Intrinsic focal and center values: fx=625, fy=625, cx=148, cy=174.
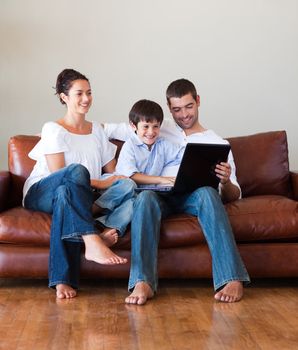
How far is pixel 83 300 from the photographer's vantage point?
2658mm

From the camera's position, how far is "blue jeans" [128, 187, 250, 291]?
268cm

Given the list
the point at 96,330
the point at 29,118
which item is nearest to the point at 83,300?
the point at 96,330

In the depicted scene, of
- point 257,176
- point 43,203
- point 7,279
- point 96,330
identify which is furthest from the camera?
point 257,176

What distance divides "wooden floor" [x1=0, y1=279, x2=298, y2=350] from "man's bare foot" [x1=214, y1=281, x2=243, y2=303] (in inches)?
1.5

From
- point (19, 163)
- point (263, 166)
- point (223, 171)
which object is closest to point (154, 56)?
point (263, 166)

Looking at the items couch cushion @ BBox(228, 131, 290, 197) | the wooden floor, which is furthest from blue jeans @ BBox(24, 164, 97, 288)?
couch cushion @ BBox(228, 131, 290, 197)

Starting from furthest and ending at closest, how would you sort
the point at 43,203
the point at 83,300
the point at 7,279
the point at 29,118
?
1. the point at 29,118
2. the point at 7,279
3. the point at 43,203
4. the point at 83,300

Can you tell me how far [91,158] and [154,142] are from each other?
0.33 meters

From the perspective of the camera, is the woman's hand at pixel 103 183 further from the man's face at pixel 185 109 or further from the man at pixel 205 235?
the man's face at pixel 185 109

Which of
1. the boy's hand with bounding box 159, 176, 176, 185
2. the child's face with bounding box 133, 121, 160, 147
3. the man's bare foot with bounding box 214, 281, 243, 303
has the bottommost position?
the man's bare foot with bounding box 214, 281, 243, 303

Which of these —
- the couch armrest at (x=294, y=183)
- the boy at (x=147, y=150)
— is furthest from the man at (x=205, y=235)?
the couch armrest at (x=294, y=183)

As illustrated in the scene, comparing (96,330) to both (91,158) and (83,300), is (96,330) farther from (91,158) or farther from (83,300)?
(91,158)

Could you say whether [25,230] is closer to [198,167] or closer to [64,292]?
[64,292]

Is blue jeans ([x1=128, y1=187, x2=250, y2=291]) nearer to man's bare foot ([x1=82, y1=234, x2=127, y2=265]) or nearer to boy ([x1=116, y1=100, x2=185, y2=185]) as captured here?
man's bare foot ([x1=82, y1=234, x2=127, y2=265])
